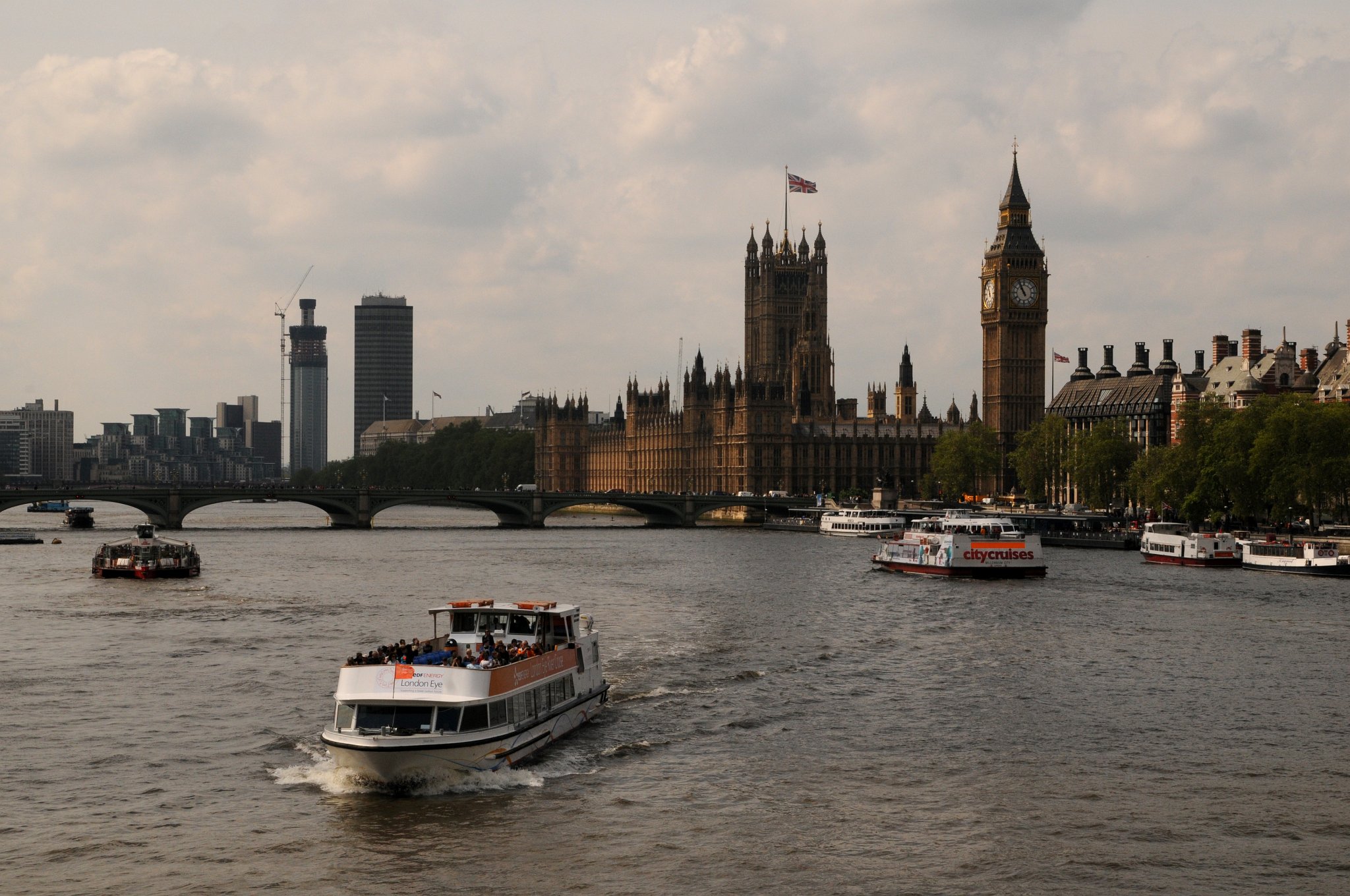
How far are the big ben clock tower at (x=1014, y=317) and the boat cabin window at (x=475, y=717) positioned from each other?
162 meters

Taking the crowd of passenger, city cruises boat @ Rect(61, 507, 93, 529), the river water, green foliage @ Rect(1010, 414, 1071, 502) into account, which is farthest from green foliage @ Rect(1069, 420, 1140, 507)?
the crowd of passenger

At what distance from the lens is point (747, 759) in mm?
40875

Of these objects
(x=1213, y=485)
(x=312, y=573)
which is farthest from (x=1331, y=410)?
(x=312, y=573)

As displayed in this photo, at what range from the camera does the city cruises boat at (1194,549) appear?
3935 inches

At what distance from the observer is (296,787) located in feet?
124

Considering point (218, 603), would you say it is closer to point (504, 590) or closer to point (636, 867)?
point (504, 590)

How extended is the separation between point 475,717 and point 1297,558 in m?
68.5

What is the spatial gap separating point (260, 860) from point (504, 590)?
51822 millimetres

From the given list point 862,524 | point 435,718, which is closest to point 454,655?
point 435,718

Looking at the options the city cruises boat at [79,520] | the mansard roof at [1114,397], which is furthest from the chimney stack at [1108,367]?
the city cruises boat at [79,520]

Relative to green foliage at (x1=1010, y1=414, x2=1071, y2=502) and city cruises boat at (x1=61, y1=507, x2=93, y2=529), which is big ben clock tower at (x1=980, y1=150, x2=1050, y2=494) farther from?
city cruises boat at (x1=61, y1=507, x2=93, y2=529)

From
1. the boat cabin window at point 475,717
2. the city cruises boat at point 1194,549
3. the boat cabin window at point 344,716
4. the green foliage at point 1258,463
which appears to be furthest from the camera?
the green foliage at point 1258,463

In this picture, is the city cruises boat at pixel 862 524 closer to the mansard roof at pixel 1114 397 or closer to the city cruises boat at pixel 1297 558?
the mansard roof at pixel 1114 397

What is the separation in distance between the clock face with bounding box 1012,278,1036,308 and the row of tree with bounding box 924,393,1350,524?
38.3 meters
